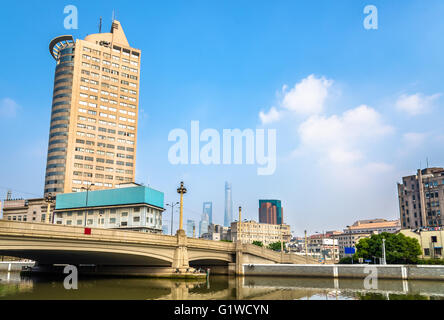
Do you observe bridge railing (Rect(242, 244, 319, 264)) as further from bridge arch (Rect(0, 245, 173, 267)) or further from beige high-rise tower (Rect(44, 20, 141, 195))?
beige high-rise tower (Rect(44, 20, 141, 195))

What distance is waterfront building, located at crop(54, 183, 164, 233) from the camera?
8956cm

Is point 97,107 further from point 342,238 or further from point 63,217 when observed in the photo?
point 342,238

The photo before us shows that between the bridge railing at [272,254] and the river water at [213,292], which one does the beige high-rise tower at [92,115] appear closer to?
the bridge railing at [272,254]

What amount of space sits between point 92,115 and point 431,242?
108 metres

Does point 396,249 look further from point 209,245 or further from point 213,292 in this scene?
point 213,292

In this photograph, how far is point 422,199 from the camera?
11675 centimetres

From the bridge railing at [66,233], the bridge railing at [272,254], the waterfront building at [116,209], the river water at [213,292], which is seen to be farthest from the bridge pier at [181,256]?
the waterfront building at [116,209]

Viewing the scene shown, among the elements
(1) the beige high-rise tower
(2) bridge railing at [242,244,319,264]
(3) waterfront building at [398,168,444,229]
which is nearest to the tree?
(2) bridge railing at [242,244,319,264]

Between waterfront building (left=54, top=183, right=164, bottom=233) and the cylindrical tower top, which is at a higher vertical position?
the cylindrical tower top

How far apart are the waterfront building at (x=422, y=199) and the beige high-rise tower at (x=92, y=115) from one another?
94.7 m

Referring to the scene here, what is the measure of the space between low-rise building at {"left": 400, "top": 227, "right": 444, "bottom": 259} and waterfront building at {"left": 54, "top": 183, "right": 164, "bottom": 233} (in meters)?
61.6
